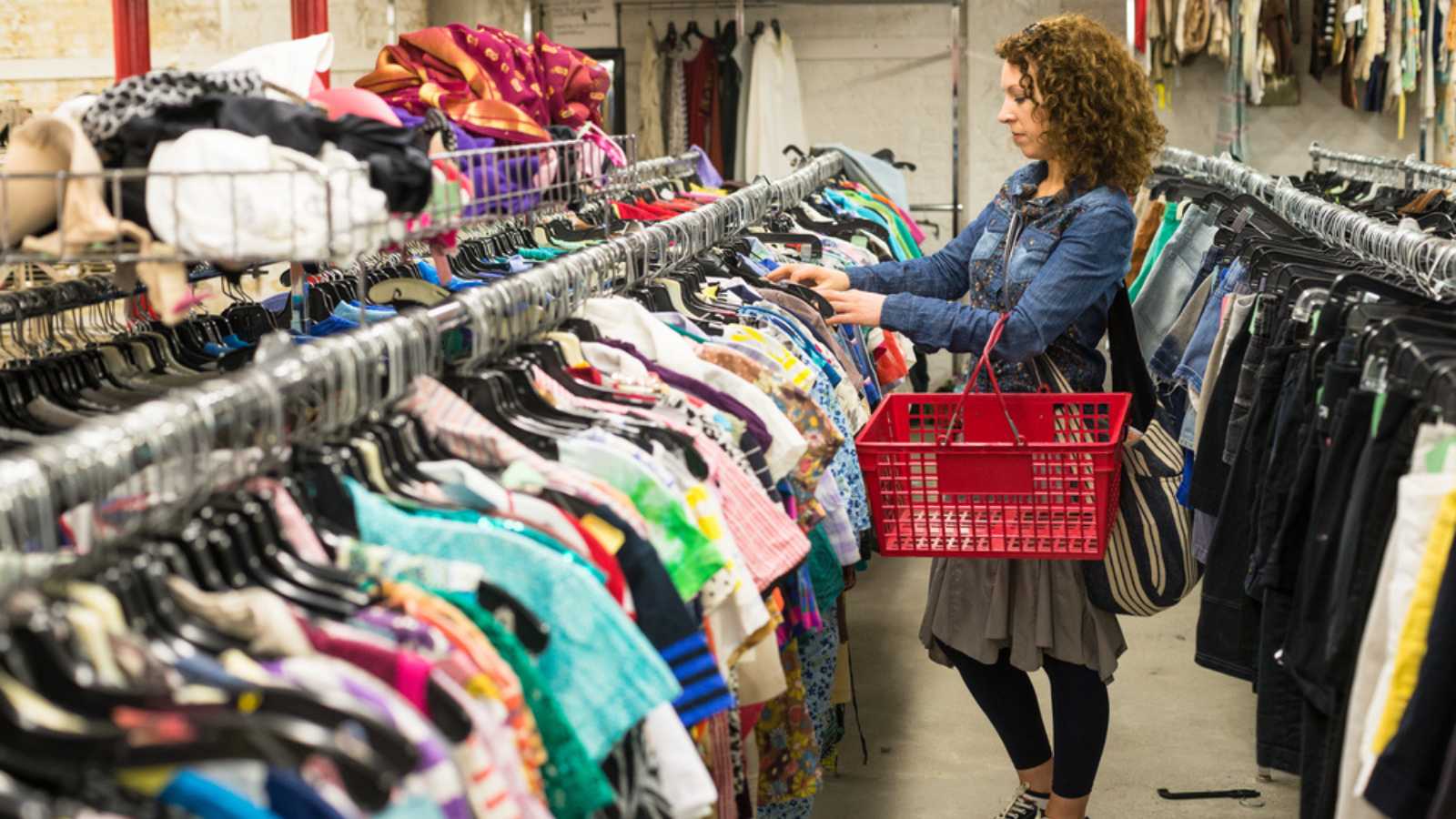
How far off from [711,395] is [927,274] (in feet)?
4.31

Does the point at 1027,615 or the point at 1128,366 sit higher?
the point at 1128,366

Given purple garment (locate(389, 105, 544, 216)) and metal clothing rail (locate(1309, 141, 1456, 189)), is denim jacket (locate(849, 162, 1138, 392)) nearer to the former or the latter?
purple garment (locate(389, 105, 544, 216))

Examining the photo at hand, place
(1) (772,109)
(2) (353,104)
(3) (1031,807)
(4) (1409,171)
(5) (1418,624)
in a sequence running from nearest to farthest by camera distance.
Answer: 1. (5) (1418,624)
2. (2) (353,104)
3. (3) (1031,807)
4. (4) (1409,171)
5. (1) (772,109)

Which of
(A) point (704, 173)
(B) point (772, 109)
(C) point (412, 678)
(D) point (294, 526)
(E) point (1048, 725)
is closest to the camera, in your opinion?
(C) point (412, 678)

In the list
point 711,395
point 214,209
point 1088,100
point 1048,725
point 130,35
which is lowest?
point 1048,725

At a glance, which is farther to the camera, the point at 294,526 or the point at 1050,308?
the point at 1050,308

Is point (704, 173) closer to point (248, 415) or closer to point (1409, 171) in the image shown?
point (1409, 171)

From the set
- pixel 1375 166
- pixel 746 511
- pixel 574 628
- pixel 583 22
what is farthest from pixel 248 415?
pixel 583 22

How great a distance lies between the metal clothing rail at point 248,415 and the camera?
1.31 meters

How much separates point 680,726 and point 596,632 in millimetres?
164

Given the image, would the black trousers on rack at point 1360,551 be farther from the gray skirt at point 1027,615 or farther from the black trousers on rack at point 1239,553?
the gray skirt at point 1027,615

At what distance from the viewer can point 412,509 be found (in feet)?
5.53

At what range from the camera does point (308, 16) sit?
3.69 meters

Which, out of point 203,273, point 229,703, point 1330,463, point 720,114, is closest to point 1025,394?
point 1330,463
